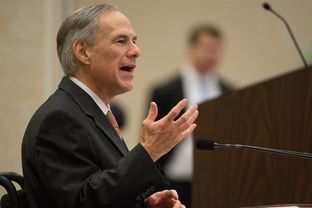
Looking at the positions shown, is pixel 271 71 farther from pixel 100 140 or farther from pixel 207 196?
pixel 100 140

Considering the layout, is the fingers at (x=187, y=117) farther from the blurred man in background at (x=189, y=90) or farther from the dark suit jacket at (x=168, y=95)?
the dark suit jacket at (x=168, y=95)

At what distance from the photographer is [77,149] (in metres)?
2.28

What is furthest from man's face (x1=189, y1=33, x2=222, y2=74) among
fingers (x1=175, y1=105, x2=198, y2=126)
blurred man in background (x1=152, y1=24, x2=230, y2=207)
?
fingers (x1=175, y1=105, x2=198, y2=126)

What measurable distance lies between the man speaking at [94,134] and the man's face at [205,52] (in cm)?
291

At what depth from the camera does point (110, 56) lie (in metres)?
2.63

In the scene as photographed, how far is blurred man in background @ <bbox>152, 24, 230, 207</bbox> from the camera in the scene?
501 centimetres

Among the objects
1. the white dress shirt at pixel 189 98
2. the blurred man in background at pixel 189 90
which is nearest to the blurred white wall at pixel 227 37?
the blurred man in background at pixel 189 90

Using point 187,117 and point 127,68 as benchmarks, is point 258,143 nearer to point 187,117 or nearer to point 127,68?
point 127,68

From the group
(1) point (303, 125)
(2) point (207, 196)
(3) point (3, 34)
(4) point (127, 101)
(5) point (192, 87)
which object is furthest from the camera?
(4) point (127, 101)

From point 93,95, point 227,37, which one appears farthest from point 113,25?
point 227,37

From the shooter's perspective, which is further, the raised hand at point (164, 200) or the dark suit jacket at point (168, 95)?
the dark suit jacket at point (168, 95)

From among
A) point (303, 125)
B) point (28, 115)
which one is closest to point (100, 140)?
point (303, 125)

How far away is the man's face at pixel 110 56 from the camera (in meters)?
2.62

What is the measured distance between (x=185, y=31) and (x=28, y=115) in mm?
3130
